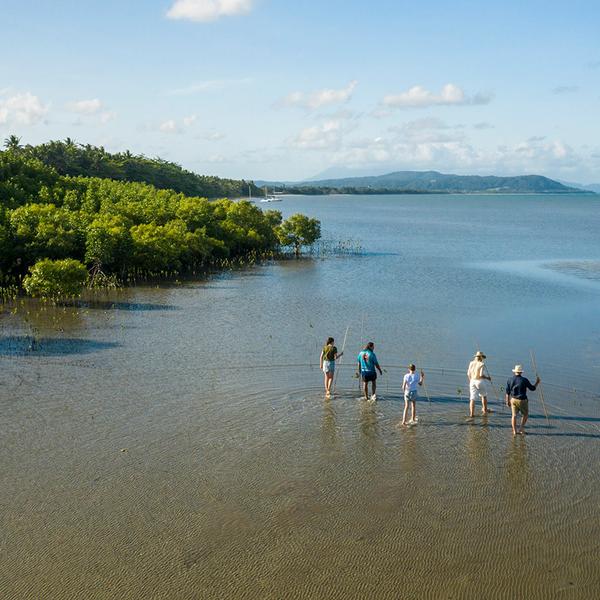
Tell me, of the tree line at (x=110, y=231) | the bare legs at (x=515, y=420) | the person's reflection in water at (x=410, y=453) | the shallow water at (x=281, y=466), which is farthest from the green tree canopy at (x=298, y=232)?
the bare legs at (x=515, y=420)

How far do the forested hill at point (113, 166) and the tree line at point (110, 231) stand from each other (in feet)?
83.0

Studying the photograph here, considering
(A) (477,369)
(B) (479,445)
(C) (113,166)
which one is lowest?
(B) (479,445)

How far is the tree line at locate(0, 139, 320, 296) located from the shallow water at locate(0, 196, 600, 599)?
988 cm

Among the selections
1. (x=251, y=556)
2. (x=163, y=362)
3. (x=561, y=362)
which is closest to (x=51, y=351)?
(x=163, y=362)

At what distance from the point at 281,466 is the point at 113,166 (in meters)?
97.7

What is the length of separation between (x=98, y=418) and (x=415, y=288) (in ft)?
94.3

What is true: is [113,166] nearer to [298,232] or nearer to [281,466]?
[298,232]

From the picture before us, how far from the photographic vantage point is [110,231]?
4216 cm

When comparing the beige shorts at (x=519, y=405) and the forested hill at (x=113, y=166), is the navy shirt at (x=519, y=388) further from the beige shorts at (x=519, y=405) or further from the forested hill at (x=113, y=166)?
the forested hill at (x=113, y=166)

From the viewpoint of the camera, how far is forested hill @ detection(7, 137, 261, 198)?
93162 mm

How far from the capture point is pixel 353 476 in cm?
1426

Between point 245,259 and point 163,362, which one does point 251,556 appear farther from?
point 245,259

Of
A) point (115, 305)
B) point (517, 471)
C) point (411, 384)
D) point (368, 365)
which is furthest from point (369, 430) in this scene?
point (115, 305)

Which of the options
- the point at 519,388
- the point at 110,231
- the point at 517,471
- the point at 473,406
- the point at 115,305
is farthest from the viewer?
the point at 110,231
